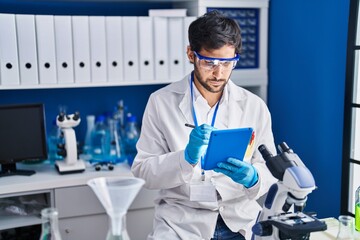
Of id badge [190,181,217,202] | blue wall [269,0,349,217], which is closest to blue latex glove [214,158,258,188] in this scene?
id badge [190,181,217,202]

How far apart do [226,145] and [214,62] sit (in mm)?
340

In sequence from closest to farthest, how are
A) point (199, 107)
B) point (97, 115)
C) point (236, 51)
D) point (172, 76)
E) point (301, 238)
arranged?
point (301, 238) < point (236, 51) < point (199, 107) < point (172, 76) < point (97, 115)

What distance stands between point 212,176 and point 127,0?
1279mm

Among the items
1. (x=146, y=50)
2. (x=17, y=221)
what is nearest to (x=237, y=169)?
Result: (x=146, y=50)

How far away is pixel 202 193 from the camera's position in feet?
6.06

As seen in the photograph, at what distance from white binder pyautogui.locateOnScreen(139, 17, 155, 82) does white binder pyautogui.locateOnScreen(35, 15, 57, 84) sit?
457 millimetres

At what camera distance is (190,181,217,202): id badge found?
1.84m

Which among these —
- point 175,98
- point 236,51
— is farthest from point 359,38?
point 175,98

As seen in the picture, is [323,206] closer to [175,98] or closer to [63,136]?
[175,98]

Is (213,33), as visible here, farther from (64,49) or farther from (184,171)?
Answer: (64,49)

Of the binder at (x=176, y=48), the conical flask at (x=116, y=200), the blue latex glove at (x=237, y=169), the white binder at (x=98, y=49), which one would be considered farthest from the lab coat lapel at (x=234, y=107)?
the conical flask at (x=116, y=200)

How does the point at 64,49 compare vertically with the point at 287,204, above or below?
above

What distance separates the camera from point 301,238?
1.30 metres

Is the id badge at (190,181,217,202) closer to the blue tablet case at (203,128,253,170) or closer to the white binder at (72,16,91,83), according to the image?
the blue tablet case at (203,128,253,170)
